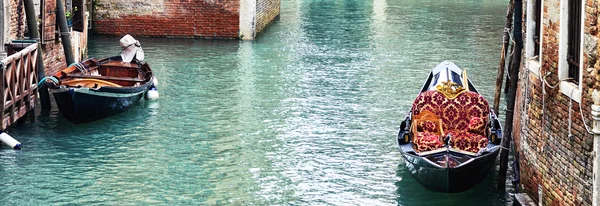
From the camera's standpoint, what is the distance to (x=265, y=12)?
2531 cm

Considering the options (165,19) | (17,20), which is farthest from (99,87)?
(165,19)

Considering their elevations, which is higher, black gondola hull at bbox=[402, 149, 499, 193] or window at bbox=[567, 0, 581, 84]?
window at bbox=[567, 0, 581, 84]

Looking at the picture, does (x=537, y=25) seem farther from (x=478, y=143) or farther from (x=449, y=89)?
(x=449, y=89)

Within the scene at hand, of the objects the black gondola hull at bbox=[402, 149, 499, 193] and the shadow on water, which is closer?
the black gondola hull at bbox=[402, 149, 499, 193]

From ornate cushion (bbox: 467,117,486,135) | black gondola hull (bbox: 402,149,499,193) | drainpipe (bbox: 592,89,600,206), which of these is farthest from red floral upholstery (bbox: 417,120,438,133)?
drainpipe (bbox: 592,89,600,206)

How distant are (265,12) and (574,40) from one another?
17.9 meters

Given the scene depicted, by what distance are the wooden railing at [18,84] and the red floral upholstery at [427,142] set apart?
4648 mm

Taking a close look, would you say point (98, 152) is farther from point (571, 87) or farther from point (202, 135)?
point (571, 87)

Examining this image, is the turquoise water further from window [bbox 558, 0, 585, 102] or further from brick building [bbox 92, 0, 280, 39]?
window [bbox 558, 0, 585, 102]

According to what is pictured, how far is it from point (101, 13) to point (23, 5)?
26.5 ft

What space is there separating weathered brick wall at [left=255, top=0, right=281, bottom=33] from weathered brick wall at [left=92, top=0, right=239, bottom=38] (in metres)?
1.09

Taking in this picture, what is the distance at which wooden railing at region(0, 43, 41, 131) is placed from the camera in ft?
38.4

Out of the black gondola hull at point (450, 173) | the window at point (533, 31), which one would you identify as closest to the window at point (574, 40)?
the window at point (533, 31)

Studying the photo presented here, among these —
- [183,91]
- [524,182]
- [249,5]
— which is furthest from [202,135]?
[249,5]
